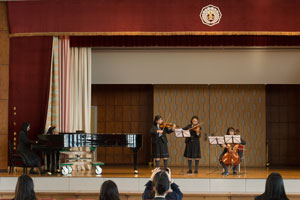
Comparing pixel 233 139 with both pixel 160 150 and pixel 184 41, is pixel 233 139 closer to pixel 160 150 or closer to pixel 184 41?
pixel 160 150

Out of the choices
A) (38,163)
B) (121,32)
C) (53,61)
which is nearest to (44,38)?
(53,61)

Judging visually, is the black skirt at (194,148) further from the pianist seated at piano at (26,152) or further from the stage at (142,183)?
the pianist seated at piano at (26,152)

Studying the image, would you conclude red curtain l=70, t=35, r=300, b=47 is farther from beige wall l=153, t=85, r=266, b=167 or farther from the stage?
the stage

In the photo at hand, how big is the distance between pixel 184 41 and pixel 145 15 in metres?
1.14

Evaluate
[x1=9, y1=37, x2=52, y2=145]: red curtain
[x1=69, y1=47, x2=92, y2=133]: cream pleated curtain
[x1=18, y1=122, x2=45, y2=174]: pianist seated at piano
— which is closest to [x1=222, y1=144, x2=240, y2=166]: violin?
[x1=69, y1=47, x2=92, y2=133]: cream pleated curtain

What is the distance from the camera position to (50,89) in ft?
42.0

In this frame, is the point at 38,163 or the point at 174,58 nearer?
the point at 38,163

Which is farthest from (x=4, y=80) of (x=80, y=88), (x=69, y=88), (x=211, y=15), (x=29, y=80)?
(x=211, y=15)

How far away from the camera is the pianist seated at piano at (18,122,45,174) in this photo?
11.8 m

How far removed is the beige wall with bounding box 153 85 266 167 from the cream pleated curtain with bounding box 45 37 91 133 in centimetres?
247

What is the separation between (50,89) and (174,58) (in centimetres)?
319

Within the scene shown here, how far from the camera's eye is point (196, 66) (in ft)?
44.7

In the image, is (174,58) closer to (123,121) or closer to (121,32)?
(121,32)

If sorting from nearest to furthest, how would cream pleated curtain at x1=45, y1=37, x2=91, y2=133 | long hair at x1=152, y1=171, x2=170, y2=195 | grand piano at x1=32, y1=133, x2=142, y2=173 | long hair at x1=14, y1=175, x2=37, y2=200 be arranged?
long hair at x1=152, y1=171, x2=170, y2=195 → long hair at x1=14, y1=175, x2=37, y2=200 → grand piano at x1=32, y1=133, x2=142, y2=173 → cream pleated curtain at x1=45, y1=37, x2=91, y2=133
